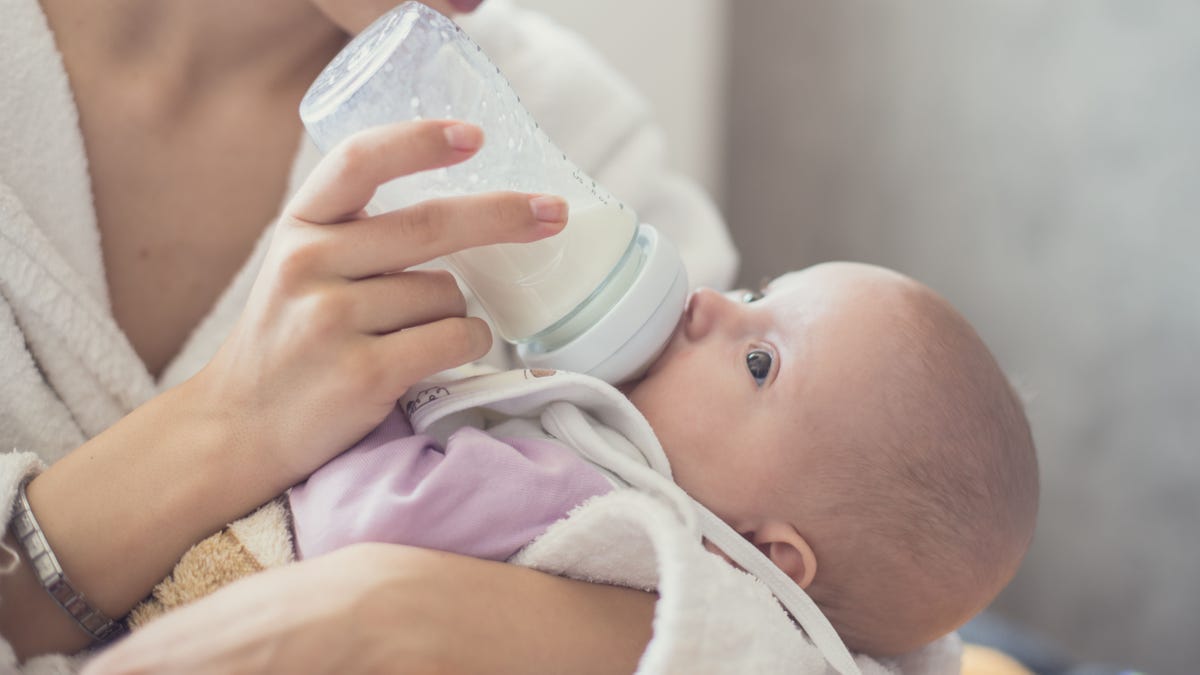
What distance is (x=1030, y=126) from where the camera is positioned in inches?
59.0

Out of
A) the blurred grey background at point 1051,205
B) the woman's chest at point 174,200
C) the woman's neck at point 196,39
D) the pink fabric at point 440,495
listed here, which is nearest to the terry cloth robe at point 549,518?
the pink fabric at point 440,495

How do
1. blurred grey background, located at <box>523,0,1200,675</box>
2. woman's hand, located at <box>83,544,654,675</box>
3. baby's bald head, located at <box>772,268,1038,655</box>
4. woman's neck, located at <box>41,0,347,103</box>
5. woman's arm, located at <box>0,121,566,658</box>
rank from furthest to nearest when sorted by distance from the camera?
blurred grey background, located at <box>523,0,1200,675</box>
woman's neck, located at <box>41,0,347,103</box>
baby's bald head, located at <box>772,268,1038,655</box>
woman's arm, located at <box>0,121,566,658</box>
woman's hand, located at <box>83,544,654,675</box>

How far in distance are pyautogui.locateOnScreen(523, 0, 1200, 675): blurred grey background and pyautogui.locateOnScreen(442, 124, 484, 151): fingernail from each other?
110cm

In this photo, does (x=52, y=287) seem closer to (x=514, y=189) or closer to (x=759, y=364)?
(x=514, y=189)

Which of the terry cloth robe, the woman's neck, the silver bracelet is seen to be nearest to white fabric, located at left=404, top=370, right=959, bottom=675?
the terry cloth robe

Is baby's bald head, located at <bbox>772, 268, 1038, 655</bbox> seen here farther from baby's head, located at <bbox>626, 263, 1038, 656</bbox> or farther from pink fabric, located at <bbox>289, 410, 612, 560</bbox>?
pink fabric, located at <bbox>289, 410, 612, 560</bbox>

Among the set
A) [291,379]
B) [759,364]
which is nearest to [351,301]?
[291,379]

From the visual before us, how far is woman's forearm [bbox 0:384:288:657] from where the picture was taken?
2.21 feet

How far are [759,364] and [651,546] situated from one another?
18 centimetres

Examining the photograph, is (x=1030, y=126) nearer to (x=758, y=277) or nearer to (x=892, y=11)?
(x=892, y=11)

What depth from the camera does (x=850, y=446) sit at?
0.74 m

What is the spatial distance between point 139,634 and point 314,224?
0.85 feet

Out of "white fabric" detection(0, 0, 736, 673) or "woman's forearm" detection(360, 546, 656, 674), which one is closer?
"woman's forearm" detection(360, 546, 656, 674)

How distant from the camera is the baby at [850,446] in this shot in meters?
0.75
